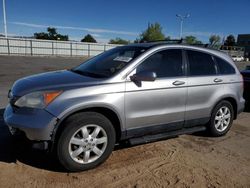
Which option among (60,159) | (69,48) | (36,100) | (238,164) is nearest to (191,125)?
(238,164)

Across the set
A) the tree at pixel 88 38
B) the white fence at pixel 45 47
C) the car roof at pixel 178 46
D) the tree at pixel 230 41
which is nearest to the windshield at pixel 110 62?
the car roof at pixel 178 46

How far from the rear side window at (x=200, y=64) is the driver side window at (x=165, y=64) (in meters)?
0.24

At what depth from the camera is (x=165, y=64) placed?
443 cm

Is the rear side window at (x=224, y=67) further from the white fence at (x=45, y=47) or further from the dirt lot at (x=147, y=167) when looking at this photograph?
the white fence at (x=45, y=47)

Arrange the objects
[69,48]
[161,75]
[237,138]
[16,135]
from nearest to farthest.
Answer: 1. [16,135]
2. [161,75]
3. [237,138]
4. [69,48]

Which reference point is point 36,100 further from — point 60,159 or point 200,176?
point 200,176

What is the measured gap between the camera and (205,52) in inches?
199

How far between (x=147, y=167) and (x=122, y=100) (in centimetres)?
101

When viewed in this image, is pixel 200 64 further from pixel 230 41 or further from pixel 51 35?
pixel 230 41

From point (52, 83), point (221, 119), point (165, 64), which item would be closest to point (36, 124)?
point (52, 83)

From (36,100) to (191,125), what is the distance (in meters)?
2.73

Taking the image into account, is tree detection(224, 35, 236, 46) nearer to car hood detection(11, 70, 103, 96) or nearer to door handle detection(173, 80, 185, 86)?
door handle detection(173, 80, 185, 86)

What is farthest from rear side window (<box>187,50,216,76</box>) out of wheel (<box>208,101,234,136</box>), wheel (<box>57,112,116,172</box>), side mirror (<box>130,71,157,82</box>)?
wheel (<box>57,112,116,172</box>)

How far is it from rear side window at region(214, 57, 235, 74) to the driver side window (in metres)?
1.04
